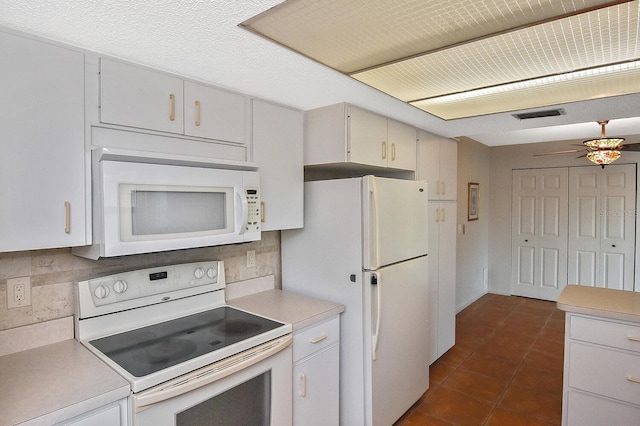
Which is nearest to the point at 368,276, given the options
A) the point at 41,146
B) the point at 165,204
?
the point at 165,204

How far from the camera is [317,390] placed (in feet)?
6.58

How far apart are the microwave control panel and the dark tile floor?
Answer: 1718 millimetres

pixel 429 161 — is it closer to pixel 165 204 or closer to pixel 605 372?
pixel 605 372

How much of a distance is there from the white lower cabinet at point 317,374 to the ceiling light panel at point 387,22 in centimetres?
142

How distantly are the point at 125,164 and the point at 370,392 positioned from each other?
72.2 inches

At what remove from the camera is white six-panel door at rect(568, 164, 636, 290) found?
4738 mm

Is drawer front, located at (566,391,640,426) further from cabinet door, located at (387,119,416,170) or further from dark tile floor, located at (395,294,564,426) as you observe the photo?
cabinet door, located at (387,119,416,170)

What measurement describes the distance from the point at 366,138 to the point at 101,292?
1714mm

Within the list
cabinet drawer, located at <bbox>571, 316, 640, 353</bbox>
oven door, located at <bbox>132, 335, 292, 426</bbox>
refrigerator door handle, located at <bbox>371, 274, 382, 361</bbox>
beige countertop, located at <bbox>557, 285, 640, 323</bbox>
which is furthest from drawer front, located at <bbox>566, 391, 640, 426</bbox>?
oven door, located at <bbox>132, 335, 292, 426</bbox>

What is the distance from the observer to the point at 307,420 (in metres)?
1.94

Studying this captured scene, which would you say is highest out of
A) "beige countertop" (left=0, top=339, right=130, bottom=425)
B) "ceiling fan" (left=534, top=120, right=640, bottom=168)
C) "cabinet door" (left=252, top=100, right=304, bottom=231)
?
"ceiling fan" (left=534, top=120, right=640, bottom=168)

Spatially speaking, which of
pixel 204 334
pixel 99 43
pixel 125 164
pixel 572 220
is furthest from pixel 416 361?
pixel 572 220

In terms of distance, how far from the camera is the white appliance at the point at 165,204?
1.43 metres

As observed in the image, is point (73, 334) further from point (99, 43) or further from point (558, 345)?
point (558, 345)
